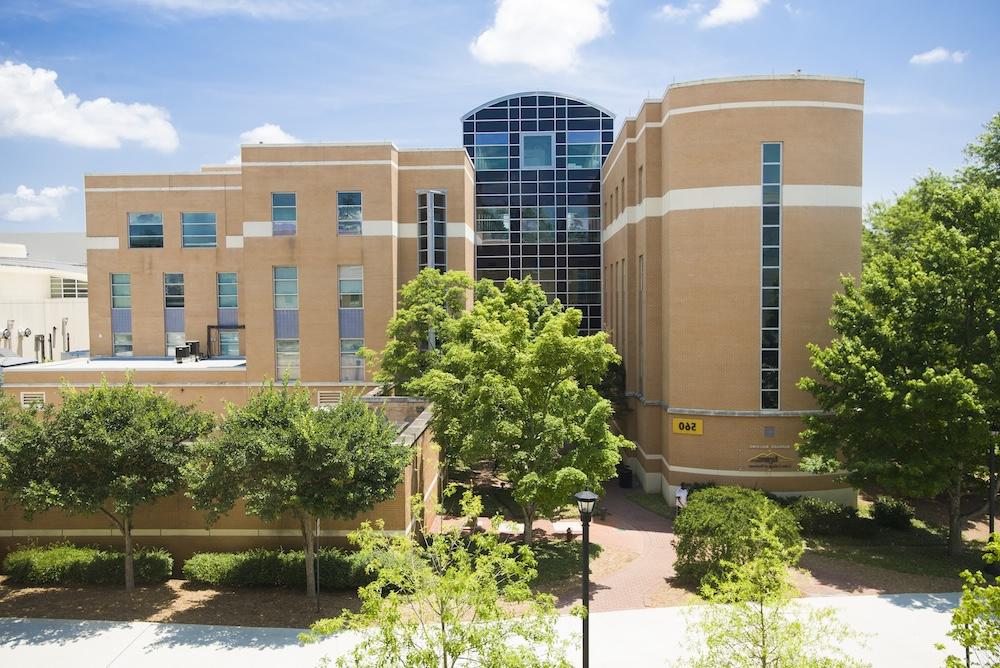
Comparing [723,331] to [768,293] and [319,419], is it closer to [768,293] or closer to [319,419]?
[768,293]

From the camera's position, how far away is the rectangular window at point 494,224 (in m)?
46.5

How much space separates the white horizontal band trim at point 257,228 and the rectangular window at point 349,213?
3.23m

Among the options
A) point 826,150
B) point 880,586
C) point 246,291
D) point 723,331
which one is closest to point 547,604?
point 880,586

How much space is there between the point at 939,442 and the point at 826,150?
36.1ft

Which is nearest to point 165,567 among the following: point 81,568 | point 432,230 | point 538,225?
point 81,568

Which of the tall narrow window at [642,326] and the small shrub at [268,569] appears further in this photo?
the tall narrow window at [642,326]

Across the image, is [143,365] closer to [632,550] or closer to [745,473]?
[632,550]

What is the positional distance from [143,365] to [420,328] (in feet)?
57.9

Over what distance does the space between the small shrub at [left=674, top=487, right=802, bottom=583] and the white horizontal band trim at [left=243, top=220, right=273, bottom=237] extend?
2358cm

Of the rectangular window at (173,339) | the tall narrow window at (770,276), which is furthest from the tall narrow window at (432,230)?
the tall narrow window at (770,276)

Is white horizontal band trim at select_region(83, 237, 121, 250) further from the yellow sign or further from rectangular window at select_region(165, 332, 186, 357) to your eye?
the yellow sign

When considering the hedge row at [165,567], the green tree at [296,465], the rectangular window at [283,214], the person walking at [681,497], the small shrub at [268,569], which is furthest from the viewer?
the rectangular window at [283,214]

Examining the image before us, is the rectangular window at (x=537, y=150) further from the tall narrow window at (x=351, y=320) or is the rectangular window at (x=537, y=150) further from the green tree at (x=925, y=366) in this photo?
the green tree at (x=925, y=366)

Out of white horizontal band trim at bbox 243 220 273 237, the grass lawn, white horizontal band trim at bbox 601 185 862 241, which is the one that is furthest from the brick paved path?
white horizontal band trim at bbox 243 220 273 237
